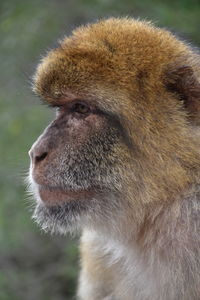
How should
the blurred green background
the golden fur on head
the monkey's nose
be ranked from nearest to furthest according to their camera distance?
the golden fur on head → the monkey's nose → the blurred green background

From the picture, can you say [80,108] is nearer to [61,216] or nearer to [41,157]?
[41,157]

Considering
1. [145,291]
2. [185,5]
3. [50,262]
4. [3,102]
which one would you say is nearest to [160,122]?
[145,291]

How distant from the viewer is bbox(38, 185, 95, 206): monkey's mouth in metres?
4.50

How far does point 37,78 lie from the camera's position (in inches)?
188

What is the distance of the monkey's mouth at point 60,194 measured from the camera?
14.8ft

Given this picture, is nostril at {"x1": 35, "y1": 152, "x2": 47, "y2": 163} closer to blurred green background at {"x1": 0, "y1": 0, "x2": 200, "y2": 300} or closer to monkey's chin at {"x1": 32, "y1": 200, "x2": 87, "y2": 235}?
monkey's chin at {"x1": 32, "y1": 200, "x2": 87, "y2": 235}

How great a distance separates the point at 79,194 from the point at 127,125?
1.78 ft

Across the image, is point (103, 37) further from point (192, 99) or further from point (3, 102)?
point (3, 102)

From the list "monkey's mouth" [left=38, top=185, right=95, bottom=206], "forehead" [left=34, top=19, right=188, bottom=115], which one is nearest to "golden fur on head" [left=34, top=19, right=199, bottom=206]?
"forehead" [left=34, top=19, right=188, bottom=115]

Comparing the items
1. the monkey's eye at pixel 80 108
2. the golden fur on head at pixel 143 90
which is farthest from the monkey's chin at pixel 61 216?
the monkey's eye at pixel 80 108

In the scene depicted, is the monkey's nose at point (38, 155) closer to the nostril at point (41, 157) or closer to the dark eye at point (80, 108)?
the nostril at point (41, 157)

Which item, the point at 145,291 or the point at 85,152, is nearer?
the point at 85,152

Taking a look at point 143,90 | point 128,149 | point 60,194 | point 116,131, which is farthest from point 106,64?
point 60,194

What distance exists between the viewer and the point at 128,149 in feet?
14.5
